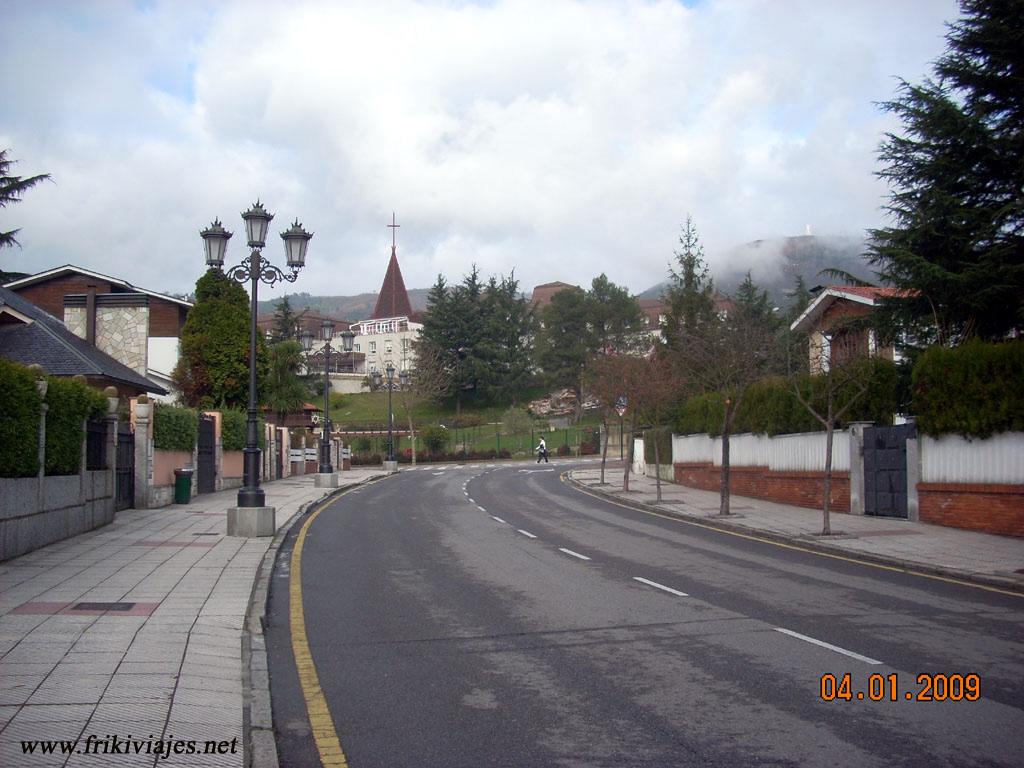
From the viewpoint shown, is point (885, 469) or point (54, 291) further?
point (54, 291)

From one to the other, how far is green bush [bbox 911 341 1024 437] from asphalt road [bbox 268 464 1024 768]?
6.13m

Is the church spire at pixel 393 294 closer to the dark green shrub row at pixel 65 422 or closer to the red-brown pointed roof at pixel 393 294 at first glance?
the red-brown pointed roof at pixel 393 294

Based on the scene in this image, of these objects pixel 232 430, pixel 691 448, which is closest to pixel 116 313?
pixel 232 430

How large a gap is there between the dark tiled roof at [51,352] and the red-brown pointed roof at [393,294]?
13278 cm

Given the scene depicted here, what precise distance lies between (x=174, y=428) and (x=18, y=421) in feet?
45.5

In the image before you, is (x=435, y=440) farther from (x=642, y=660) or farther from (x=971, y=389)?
(x=642, y=660)

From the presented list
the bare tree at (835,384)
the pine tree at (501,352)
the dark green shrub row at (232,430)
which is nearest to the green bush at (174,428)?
the dark green shrub row at (232,430)

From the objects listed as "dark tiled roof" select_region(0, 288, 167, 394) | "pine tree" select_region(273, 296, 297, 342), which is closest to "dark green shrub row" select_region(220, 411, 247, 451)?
"dark tiled roof" select_region(0, 288, 167, 394)

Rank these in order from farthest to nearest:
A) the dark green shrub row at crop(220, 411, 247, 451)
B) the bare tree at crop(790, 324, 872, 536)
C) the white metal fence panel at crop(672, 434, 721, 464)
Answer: the white metal fence panel at crop(672, 434, 721, 464) < the dark green shrub row at crop(220, 411, 247, 451) < the bare tree at crop(790, 324, 872, 536)

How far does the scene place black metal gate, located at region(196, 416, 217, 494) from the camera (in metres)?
33.0

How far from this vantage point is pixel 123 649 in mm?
8719

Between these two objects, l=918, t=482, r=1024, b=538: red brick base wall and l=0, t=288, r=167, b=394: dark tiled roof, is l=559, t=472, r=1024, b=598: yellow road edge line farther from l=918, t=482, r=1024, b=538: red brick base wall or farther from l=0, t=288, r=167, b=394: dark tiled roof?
l=0, t=288, r=167, b=394: dark tiled roof

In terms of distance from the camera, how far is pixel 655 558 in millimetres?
16750

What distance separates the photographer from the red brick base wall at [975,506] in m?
19.4
